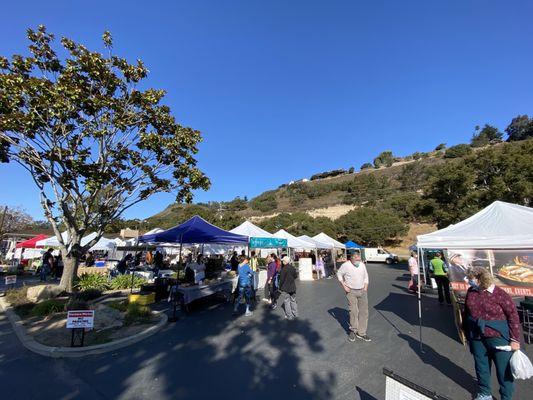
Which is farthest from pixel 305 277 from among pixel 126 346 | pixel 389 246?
pixel 389 246

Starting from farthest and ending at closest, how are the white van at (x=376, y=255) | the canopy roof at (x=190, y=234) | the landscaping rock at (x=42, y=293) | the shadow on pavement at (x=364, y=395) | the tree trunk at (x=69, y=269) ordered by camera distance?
the white van at (x=376, y=255), the tree trunk at (x=69, y=269), the canopy roof at (x=190, y=234), the landscaping rock at (x=42, y=293), the shadow on pavement at (x=364, y=395)

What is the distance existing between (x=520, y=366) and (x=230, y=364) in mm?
3909

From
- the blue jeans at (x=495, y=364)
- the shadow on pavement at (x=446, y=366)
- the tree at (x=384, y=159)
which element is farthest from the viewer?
the tree at (x=384, y=159)

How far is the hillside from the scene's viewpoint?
23562mm

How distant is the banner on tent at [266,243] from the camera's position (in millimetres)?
13570

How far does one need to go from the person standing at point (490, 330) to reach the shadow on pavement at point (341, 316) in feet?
11.2

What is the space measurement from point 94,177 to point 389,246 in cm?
4575

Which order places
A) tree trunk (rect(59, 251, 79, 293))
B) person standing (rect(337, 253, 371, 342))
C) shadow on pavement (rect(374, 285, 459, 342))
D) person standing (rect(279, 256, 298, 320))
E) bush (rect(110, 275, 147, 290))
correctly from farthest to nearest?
bush (rect(110, 275, 147, 290))
tree trunk (rect(59, 251, 79, 293))
person standing (rect(279, 256, 298, 320))
shadow on pavement (rect(374, 285, 459, 342))
person standing (rect(337, 253, 371, 342))

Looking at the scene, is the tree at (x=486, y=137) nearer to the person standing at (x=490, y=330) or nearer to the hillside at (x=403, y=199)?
the hillside at (x=403, y=199)

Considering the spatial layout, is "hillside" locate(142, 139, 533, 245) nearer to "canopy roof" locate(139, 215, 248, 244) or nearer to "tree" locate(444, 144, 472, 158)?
"tree" locate(444, 144, 472, 158)

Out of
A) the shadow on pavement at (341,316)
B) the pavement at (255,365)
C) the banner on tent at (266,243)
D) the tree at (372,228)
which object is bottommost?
the shadow on pavement at (341,316)

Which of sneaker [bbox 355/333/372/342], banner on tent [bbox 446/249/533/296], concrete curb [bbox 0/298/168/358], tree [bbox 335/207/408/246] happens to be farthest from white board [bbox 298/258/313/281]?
tree [bbox 335/207/408/246]

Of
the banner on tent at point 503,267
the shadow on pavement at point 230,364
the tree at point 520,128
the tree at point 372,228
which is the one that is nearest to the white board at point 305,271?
the banner on tent at point 503,267

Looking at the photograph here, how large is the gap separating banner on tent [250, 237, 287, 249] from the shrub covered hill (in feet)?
56.6
